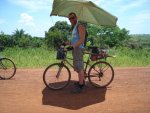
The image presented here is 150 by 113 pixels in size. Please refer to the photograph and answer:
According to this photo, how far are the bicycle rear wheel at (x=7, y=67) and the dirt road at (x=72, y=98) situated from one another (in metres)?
0.28

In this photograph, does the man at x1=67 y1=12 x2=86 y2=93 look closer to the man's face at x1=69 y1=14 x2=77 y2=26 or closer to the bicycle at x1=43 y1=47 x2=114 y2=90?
the man's face at x1=69 y1=14 x2=77 y2=26

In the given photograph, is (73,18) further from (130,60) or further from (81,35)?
(130,60)

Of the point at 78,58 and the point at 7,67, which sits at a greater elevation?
the point at 78,58

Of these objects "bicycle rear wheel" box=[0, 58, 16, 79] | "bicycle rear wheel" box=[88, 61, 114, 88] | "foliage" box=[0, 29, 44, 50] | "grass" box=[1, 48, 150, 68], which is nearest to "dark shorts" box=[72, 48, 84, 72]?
"bicycle rear wheel" box=[88, 61, 114, 88]

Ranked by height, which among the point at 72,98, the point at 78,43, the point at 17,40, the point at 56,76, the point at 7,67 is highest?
the point at 17,40

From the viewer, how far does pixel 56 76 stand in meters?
8.43

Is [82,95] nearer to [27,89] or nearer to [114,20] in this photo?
[27,89]

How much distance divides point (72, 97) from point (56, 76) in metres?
0.97

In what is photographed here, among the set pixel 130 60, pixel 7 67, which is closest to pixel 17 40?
pixel 130 60

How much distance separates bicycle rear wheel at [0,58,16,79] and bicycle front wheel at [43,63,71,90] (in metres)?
2.29

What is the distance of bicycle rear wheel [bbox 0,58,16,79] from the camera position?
400 inches

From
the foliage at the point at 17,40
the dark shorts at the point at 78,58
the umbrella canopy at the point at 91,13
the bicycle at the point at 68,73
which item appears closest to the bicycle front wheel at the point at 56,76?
the bicycle at the point at 68,73

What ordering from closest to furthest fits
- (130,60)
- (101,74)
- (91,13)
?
(91,13), (101,74), (130,60)

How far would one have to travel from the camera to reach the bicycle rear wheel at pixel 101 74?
885 centimetres
